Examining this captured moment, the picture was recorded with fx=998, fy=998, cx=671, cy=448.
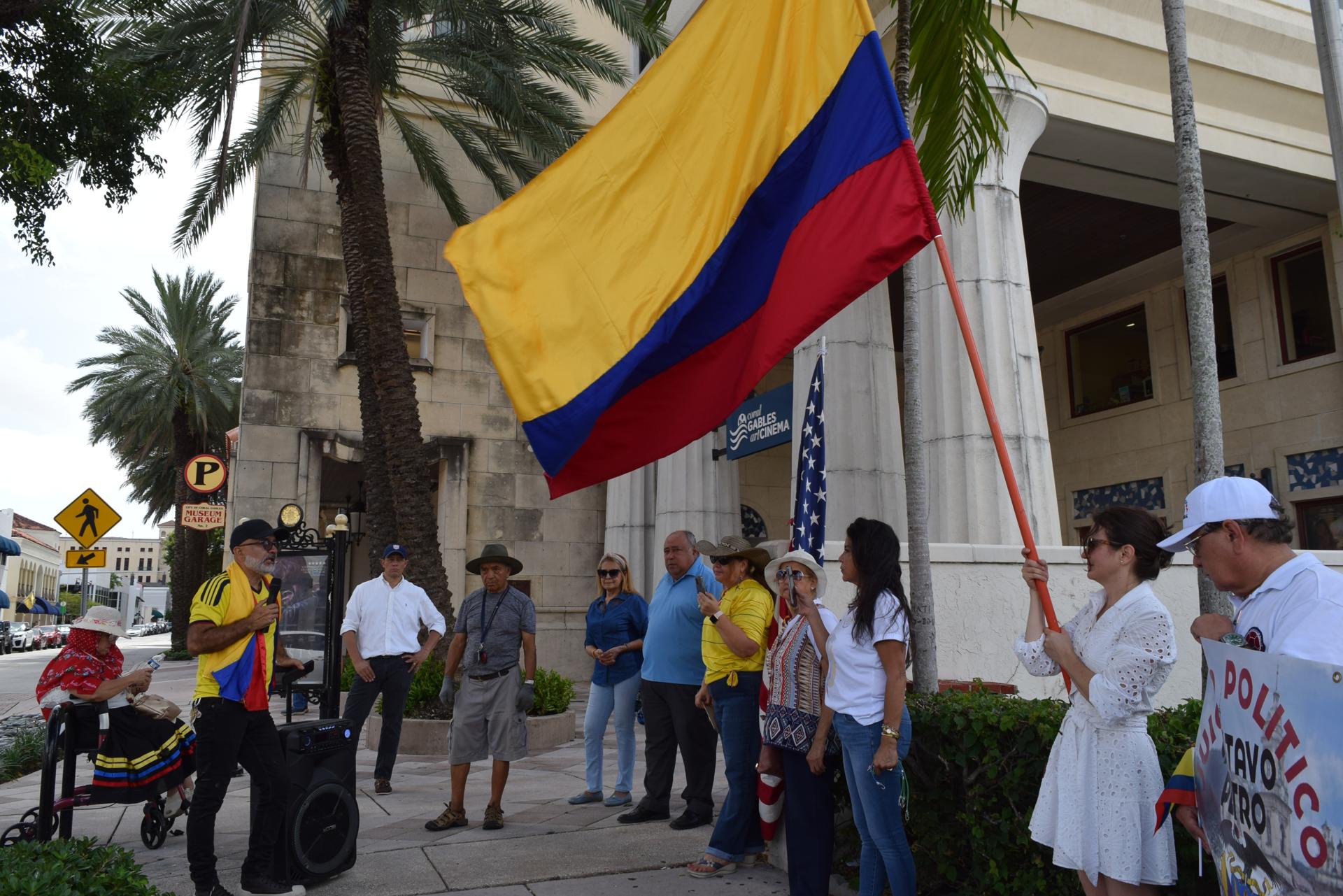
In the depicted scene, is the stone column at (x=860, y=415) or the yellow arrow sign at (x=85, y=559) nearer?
the stone column at (x=860, y=415)

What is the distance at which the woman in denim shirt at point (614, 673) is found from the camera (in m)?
7.77

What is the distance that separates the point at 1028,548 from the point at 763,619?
2650 millimetres

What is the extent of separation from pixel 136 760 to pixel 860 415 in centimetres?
866

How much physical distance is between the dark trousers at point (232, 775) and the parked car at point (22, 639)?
5470 centimetres

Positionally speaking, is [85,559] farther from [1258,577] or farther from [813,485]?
[1258,577]

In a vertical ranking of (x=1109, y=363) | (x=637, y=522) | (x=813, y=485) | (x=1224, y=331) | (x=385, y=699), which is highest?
(x=1224, y=331)

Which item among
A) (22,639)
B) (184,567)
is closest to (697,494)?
(184,567)

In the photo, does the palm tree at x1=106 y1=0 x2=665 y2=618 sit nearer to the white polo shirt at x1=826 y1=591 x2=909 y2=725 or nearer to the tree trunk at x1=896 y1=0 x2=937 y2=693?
the tree trunk at x1=896 y1=0 x2=937 y2=693

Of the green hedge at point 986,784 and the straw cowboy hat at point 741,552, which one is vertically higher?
the straw cowboy hat at point 741,552

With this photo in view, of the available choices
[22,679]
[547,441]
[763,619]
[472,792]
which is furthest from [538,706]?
[22,679]

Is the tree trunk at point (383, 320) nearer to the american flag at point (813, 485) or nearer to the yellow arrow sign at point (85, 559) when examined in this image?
the american flag at point (813, 485)

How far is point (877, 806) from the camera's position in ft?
14.8

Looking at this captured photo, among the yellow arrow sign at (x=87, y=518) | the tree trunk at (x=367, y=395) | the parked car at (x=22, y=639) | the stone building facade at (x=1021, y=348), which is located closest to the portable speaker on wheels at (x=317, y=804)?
the stone building facade at (x=1021, y=348)

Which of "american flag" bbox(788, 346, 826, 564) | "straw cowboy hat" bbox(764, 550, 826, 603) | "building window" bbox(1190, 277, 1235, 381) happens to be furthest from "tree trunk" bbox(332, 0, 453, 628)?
"building window" bbox(1190, 277, 1235, 381)
